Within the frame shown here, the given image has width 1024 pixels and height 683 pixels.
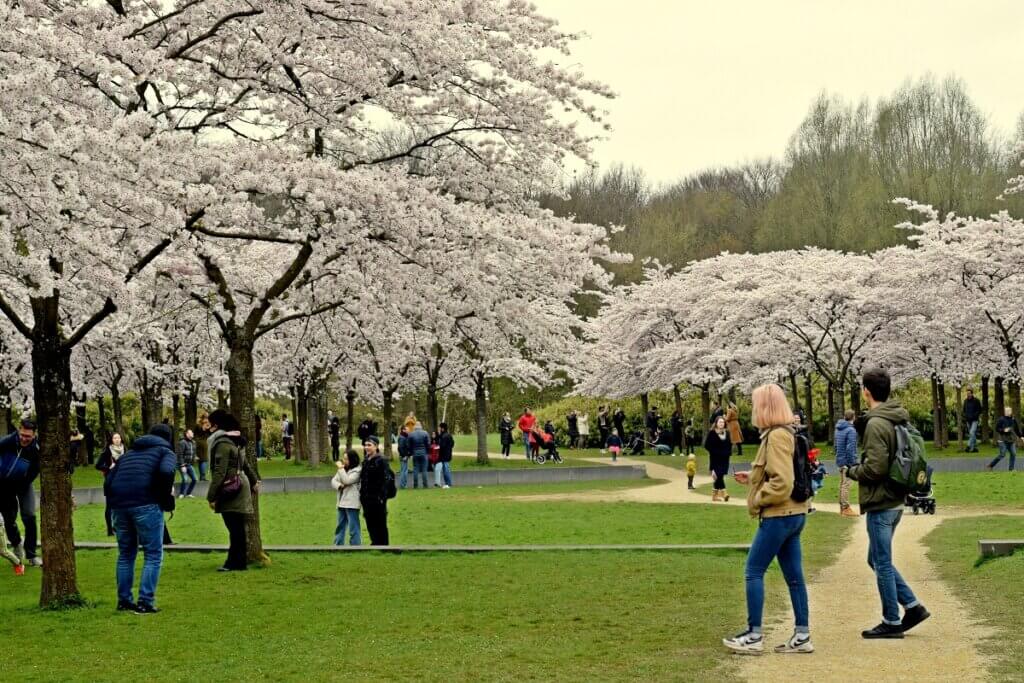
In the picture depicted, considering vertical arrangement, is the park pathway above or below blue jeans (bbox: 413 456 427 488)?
below

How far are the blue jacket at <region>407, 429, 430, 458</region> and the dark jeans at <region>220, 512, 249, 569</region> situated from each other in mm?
17503

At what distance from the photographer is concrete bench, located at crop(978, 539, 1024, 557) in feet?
45.6

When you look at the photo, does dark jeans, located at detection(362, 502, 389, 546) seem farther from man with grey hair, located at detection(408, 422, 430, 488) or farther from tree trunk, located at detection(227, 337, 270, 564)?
man with grey hair, located at detection(408, 422, 430, 488)

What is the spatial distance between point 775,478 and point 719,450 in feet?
53.5

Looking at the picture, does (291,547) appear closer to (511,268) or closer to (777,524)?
(511,268)

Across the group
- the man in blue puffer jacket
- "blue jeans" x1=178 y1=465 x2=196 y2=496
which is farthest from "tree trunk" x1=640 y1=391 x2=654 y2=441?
the man in blue puffer jacket

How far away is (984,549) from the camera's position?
45.9ft

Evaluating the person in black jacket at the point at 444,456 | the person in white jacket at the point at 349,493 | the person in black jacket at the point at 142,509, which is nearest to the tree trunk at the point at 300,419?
the person in black jacket at the point at 444,456

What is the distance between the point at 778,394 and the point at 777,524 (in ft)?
2.72

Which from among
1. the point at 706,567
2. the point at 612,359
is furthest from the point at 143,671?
the point at 612,359

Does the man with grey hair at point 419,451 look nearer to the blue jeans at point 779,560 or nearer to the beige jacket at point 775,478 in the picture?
the blue jeans at point 779,560

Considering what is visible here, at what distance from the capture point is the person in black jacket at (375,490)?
56.6ft

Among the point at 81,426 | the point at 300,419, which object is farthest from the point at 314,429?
the point at 81,426

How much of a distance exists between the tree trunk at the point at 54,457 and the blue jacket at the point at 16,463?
9.41 feet
